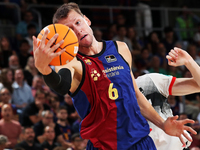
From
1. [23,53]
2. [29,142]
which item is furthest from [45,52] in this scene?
[23,53]

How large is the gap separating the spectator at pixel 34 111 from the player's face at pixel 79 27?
4.75 meters

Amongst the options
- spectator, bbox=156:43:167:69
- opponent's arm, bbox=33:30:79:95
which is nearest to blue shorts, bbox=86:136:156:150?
opponent's arm, bbox=33:30:79:95

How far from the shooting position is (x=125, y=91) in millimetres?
3352

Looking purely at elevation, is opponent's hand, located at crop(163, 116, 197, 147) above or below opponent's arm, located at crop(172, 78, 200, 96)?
below

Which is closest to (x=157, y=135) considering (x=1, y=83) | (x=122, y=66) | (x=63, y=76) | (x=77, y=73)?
(x=122, y=66)

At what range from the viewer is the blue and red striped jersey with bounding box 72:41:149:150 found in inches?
129

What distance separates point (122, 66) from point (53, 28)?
34.3 inches

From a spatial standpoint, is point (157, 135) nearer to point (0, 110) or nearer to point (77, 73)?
point (77, 73)

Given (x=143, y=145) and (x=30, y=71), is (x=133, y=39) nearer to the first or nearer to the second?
(x=30, y=71)

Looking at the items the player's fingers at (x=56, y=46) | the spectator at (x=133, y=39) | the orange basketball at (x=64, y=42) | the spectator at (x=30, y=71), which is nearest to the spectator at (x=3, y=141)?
the spectator at (x=30, y=71)

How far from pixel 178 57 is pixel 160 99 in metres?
0.97

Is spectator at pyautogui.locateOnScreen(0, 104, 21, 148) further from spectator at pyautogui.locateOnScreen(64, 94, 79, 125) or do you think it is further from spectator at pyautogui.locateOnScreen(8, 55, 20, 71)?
spectator at pyautogui.locateOnScreen(8, 55, 20, 71)

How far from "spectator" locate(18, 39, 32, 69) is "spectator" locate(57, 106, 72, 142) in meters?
2.00

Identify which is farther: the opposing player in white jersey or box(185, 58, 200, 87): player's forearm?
the opposing player in white jersey
